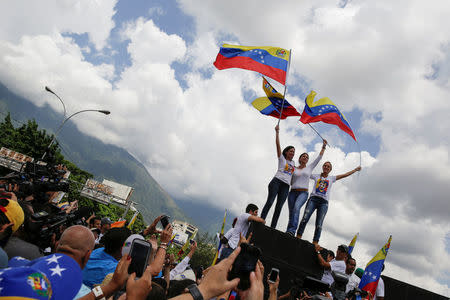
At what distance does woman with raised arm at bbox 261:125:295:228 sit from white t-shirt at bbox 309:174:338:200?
29.2 inches

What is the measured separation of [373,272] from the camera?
6.01 m

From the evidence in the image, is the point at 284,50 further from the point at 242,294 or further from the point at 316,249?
the point at 242,294

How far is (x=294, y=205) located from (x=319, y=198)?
73 centimetres

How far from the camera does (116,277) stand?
216 cm

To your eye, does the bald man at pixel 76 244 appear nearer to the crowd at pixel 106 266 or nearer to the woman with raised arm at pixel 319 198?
the crowd at pixel 106 266

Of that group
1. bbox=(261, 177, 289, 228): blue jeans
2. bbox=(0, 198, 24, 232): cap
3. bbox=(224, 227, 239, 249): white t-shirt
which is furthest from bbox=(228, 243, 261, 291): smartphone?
bbox=(261, 177, 289, 228): blue jeans

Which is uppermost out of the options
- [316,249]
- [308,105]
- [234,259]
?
[308,105]

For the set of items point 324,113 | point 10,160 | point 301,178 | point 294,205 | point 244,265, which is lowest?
point 10,160

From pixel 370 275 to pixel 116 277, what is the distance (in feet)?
18.6

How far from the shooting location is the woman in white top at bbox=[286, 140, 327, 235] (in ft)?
23.9

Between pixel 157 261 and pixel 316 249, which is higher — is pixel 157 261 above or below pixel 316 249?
below

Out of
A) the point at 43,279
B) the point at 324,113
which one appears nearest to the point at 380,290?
Result: the point at 324,113

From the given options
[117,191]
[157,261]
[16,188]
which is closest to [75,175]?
[117,191]

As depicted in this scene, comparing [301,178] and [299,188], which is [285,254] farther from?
[301,178]
